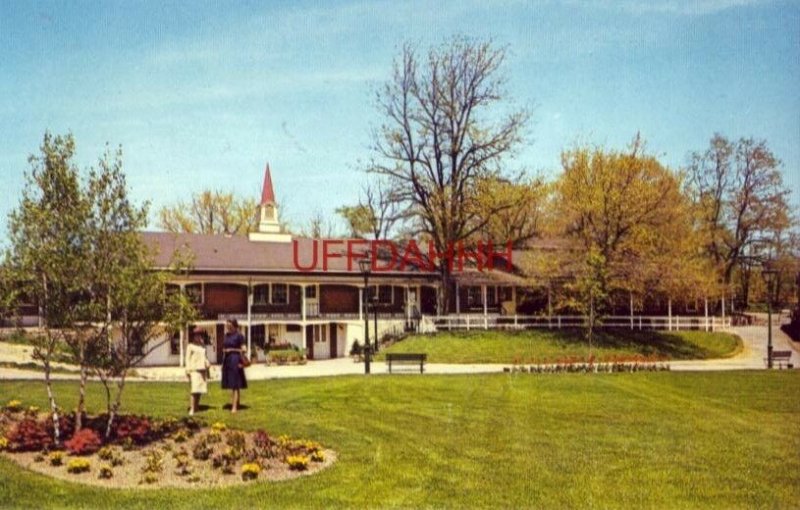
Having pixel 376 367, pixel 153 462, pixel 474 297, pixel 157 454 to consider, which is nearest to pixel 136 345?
pixel 157 454

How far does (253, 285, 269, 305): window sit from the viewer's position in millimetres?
39031

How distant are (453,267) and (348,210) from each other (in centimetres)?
2594

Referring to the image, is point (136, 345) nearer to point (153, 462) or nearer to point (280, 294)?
point (153, 462)

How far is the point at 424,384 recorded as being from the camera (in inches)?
789

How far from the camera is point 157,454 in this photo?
10570 millimetres

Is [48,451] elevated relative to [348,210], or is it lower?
lower

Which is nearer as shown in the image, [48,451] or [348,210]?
[48,451]

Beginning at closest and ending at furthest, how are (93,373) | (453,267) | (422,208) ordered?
(93,373), (422,208), (453,267)

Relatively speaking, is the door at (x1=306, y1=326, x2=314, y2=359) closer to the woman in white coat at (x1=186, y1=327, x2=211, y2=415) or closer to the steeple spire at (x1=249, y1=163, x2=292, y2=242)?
the steeple spire at (x1=249, y1=163, x2=292, y2=242)

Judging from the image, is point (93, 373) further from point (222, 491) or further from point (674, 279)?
point (674, 279)

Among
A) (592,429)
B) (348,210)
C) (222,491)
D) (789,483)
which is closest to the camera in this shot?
(222,491)

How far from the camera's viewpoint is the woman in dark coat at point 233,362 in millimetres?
14539

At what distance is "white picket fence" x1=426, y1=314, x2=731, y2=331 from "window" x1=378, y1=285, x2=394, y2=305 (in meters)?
3.94

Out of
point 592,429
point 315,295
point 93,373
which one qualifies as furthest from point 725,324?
point 93,373
